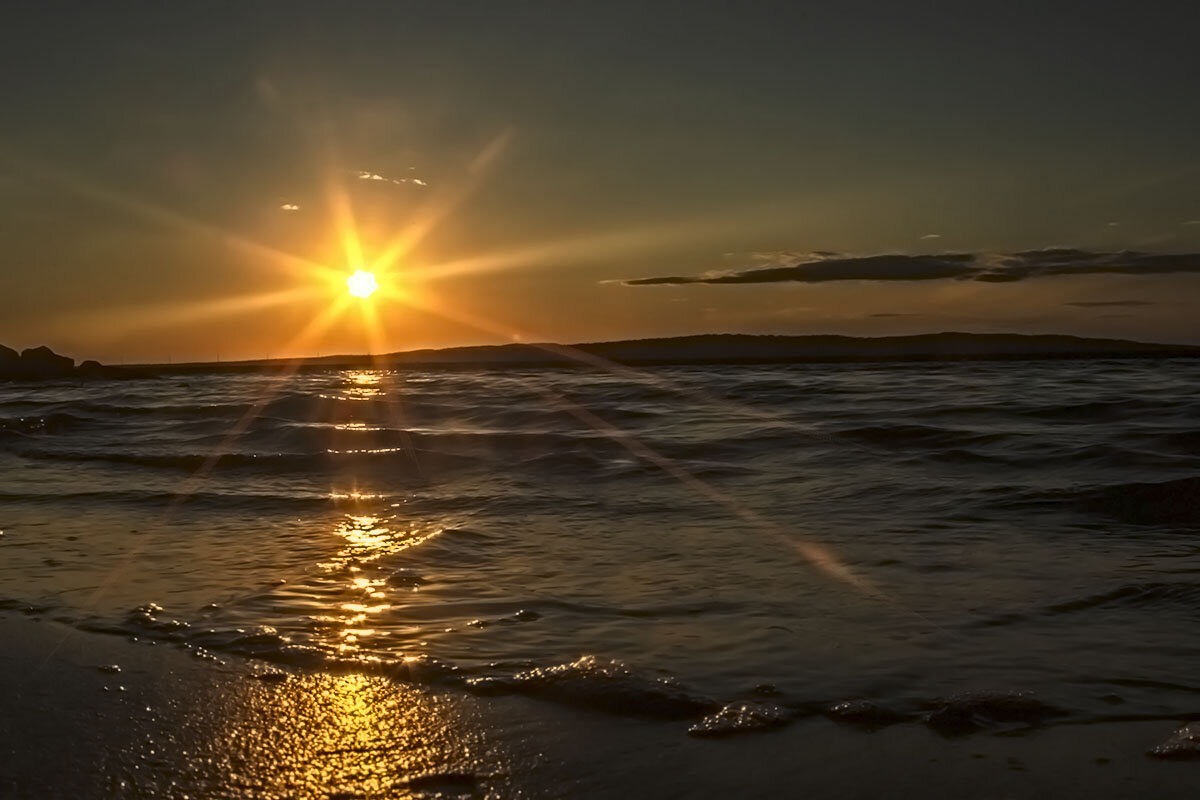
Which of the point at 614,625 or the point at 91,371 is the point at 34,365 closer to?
the point at 91,371

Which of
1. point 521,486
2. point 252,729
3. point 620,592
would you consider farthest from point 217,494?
point 252,729

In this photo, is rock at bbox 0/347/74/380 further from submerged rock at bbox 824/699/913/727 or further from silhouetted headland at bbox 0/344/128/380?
submerged rock at bbox 824/699/913/727

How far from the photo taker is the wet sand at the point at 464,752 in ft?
7.78

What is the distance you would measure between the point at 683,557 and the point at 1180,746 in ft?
9.35

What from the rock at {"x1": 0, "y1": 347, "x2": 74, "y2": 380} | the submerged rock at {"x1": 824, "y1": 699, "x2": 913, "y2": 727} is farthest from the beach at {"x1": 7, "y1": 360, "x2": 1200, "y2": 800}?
the rock at {"x1": 0, "y1": 347, "x2": 74, "y2": 380}

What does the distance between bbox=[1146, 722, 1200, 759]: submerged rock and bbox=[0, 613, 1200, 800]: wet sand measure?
0.11ft

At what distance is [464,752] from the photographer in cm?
262

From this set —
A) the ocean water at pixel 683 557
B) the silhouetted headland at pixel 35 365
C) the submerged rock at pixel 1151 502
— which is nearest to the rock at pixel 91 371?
the silhouetted headland at pixel 35 365

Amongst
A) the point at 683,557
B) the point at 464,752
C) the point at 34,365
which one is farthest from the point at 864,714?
the point at 34,365

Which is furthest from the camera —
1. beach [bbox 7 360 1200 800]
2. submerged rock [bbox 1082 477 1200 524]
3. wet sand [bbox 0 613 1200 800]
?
submerged rock [bbox 1082 477 1200 524]

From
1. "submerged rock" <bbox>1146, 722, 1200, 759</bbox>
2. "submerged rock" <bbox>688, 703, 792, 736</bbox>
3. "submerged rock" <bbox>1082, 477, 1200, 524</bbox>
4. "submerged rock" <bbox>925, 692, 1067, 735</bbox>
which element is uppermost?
"submerged rock" <bbox>688, 703, 792, 736</bbox>

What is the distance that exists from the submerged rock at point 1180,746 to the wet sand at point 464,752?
0.03 meters

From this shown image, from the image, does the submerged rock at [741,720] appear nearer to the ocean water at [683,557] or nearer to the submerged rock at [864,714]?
the ocean water at [683,557]

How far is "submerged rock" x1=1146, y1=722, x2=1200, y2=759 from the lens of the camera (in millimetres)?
2539
